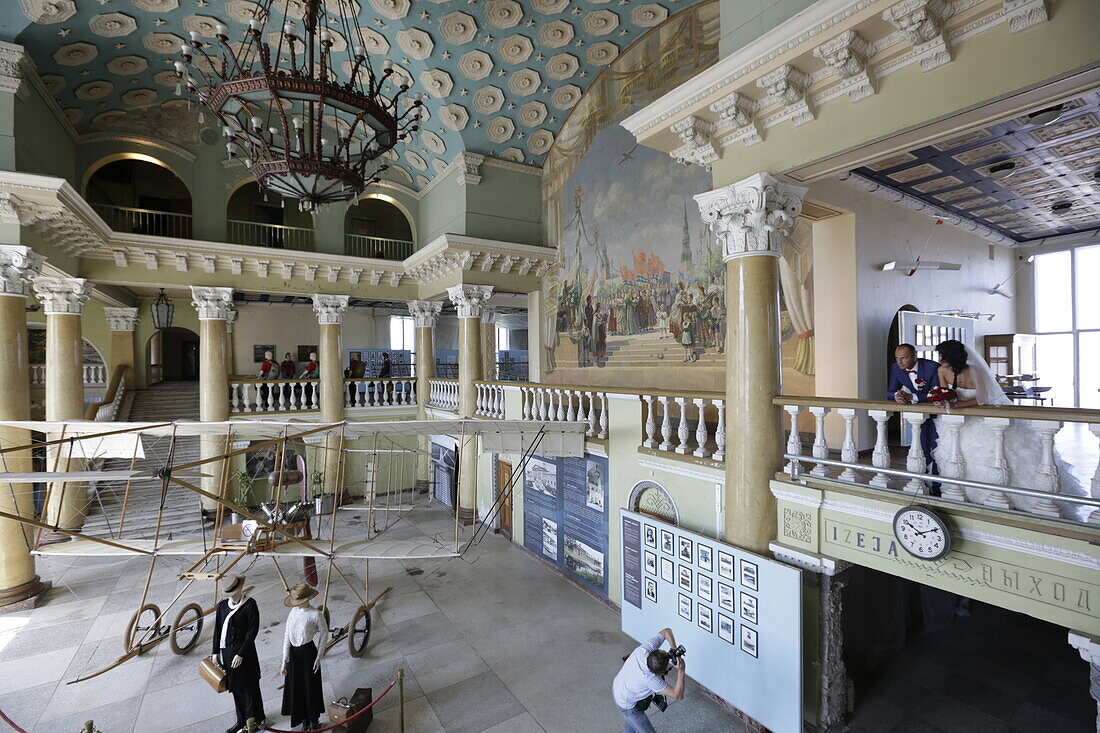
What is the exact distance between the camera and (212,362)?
11.5 m

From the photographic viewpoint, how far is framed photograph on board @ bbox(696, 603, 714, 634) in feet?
17.3

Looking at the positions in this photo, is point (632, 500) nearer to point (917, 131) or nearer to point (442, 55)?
point (917, 131)

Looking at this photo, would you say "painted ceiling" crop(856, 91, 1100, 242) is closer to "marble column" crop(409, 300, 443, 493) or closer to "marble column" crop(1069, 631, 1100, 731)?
"marble column" crop(1069, 631, 1100, 731)

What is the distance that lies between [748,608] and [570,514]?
397 centimetres

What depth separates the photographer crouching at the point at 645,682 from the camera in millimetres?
4160

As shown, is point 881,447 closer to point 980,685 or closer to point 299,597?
point 980,685

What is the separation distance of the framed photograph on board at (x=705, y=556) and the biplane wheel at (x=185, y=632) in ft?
21.7

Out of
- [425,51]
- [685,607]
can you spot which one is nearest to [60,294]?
[425,51]

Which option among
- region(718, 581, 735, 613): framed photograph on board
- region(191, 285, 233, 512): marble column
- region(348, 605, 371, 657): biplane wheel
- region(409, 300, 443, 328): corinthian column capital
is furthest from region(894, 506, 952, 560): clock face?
region(191, 285, 233, 512): marble column

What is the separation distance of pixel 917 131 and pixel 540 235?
853cm

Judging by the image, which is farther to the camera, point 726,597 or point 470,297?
point 470,297

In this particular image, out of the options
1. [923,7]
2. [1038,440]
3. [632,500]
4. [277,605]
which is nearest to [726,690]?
[632,500]

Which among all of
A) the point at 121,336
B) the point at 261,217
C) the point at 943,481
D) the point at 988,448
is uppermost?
the point at 261,217

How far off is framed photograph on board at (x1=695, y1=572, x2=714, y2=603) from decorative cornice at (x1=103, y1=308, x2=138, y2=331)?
17.7m
